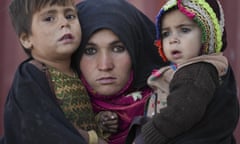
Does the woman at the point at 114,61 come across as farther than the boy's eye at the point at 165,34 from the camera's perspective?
Yes

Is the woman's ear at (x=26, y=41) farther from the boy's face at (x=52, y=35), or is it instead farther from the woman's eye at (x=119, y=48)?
the woman's eye at (x=119, y=48)

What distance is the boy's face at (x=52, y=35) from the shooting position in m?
2.32

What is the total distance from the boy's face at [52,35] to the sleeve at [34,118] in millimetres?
134

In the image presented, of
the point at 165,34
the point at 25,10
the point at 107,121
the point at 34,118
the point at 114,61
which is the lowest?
the point at 107,121

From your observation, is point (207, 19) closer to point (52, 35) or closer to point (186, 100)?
point (186, 100)

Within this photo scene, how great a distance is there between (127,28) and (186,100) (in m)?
0.53

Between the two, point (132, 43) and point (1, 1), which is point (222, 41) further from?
point (1, 1)

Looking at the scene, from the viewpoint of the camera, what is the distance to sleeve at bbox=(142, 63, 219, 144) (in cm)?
206

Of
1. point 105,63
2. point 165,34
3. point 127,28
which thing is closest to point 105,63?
point 105,63

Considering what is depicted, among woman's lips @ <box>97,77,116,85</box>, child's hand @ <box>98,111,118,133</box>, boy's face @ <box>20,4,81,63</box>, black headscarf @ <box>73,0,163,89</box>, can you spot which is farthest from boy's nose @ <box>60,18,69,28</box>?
child's hand @ <box>98,111,118,133</box>

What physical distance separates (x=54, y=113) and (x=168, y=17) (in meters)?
0.51

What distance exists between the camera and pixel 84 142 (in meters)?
2.24

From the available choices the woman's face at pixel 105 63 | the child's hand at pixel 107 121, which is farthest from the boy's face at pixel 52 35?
the child's hand at pixel 107 121

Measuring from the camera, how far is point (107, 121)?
247 centimetres
